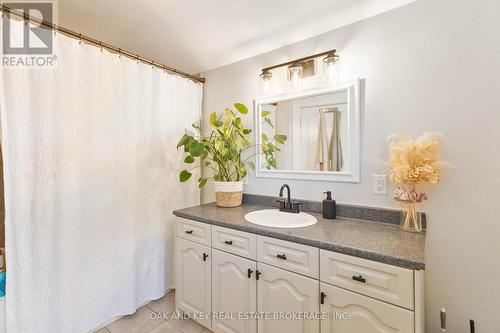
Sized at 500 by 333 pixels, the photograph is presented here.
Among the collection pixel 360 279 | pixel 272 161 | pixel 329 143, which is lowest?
pixel 360 279

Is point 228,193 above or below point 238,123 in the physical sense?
below

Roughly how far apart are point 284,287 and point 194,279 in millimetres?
728

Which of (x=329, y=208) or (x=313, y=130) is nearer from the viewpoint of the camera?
(x=329, y=208)

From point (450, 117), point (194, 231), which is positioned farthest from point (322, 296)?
point (450, 117)

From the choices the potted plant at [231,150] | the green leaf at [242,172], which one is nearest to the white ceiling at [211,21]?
the potted plant at [231,150]

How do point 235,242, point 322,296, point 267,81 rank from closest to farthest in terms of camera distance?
point 322,296 < point 235,242 < point 267,81

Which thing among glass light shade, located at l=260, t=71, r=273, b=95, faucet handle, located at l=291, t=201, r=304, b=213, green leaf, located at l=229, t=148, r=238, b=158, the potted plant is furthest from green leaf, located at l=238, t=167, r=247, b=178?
glass light shade, located at l=260, t=71, r=273, b=95

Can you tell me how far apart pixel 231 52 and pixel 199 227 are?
4.93 ft

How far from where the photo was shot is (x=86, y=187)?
1523 millimetres

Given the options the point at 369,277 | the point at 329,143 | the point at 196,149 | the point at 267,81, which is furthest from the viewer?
the point at 267,81

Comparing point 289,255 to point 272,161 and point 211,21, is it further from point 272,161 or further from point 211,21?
point 211,21

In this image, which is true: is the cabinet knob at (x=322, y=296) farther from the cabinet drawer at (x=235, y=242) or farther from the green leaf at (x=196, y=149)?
the green leaf at (x=196, y=149)

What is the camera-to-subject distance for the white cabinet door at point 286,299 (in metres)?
1.14

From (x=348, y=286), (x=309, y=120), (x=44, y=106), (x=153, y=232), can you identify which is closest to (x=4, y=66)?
(x=44, y=106)
